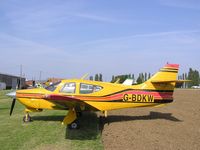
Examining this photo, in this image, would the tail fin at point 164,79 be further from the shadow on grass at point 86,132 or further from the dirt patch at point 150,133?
the shadow on grass at point 86,132

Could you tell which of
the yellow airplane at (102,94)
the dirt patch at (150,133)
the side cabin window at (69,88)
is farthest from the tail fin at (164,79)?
the side cabin window at (69,88)

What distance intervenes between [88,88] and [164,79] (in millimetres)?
3811

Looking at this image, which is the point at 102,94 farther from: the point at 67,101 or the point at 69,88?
the point at 67,101

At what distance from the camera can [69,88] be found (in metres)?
12.4

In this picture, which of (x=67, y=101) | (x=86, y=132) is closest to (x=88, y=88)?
(x=67, y=101)

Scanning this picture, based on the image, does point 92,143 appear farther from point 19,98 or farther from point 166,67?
point 166,67

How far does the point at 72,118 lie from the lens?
37.4 ft

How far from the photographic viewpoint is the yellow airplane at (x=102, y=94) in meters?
12.4

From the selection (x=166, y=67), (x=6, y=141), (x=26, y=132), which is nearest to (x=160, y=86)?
(x=166, y=67)

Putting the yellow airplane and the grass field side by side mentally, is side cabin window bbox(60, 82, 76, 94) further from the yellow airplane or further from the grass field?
the grass field

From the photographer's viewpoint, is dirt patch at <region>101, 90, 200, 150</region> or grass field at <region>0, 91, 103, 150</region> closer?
grass field at <region>0, 91, 103, 150</region>

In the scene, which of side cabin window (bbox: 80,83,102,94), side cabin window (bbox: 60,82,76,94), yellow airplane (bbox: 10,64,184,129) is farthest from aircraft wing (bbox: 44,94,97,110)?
side cabin window (bbox: 60,82,76,94)

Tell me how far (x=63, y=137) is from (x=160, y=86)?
5.79 m

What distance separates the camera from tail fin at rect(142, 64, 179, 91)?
1351 centimetres
